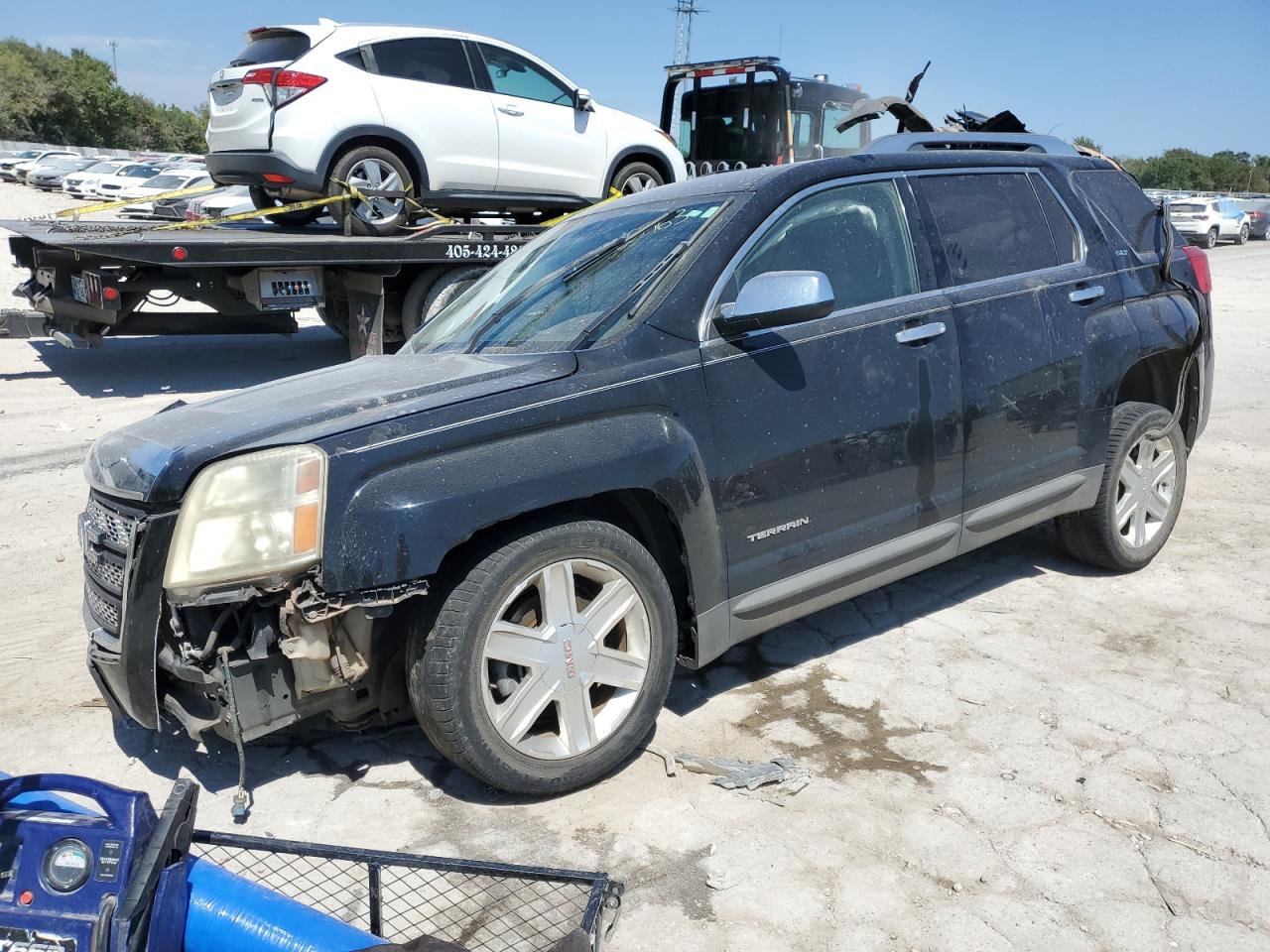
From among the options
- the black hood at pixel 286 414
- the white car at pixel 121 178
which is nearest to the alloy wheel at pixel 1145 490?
the black hood at pixel 286 414

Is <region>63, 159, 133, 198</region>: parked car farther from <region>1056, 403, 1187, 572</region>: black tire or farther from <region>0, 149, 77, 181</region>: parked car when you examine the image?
<region>1056, 403, 1187, 572</region>: black tire

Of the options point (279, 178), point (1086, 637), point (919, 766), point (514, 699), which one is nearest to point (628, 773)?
point (514, 699)

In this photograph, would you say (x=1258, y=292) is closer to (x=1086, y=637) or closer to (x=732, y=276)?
(x=1086, y=637)

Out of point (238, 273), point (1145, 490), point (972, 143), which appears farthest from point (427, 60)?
point (1145, 490)

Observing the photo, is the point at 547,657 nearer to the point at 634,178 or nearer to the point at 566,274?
the point at 566,274

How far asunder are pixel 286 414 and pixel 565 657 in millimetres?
1078

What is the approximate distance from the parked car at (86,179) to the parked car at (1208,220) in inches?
1282

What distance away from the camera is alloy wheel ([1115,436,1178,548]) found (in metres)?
4.85

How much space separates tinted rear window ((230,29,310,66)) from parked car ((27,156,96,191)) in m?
32.9

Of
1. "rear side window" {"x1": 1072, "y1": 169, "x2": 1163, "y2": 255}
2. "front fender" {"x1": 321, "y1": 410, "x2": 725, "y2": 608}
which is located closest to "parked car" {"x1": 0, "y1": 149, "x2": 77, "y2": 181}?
"rear side window" {"x1": 1072, "y1": 169, "x2": 1163, "y2": 255}

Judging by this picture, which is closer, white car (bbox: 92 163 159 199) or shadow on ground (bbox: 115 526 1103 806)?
shadow on ground (bbox: 115 526 1103 806)

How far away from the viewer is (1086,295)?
449 cm

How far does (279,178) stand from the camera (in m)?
8.92

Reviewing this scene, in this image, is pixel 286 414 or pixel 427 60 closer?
pixel 286 414
